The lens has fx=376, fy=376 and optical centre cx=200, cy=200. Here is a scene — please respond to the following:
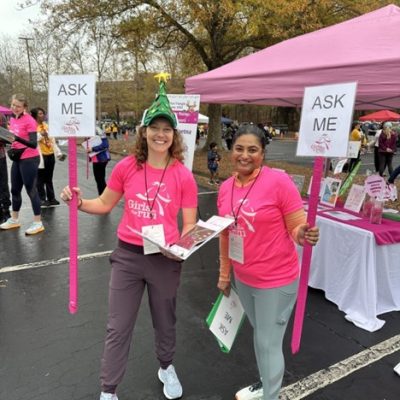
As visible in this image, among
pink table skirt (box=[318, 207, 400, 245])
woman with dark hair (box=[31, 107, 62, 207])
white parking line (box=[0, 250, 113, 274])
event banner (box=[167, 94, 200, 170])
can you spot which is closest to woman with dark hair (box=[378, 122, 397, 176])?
pink table skirt (box=[318, 207, 400, 245])

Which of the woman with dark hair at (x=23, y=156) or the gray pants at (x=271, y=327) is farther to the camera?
the woman with dark hair at (x=23, y=156)

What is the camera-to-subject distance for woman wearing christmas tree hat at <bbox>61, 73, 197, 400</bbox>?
83.4 inches

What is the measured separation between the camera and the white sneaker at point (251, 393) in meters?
2.37

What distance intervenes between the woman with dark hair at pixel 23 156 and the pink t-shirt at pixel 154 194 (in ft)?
11.6

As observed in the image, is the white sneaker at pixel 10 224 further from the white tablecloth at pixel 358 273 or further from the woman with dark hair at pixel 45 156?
the white tablecloth at pixel 358 273

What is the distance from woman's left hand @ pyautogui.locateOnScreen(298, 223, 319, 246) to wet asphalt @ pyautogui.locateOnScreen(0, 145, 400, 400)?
4.01 ft

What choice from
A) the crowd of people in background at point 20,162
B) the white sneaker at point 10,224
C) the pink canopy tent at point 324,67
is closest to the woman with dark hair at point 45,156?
the crowd of people in background at point 20,162

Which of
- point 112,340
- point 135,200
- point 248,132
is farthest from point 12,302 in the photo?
point 248,132

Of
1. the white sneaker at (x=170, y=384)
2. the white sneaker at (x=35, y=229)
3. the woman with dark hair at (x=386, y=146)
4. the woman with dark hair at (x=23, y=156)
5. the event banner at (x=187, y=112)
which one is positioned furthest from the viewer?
the woman with dark hair at (x=386, y=146)

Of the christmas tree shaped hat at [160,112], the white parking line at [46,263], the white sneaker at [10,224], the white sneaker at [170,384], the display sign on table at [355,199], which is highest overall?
the christmas tree shaped hat at [160,112]

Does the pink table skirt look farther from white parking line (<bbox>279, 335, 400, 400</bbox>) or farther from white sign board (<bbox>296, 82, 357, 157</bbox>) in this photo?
white sign board (<bbox>296, 82, 357, 157</bbox>)

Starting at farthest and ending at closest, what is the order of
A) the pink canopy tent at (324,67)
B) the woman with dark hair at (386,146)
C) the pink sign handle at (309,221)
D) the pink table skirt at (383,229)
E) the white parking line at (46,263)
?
1. the woman with dark hair at (386,146)
2. the white parking line at (46,263)
3. the pink table skirt at (383,229)
4. the pink canopy tent at (324,67)
5. the pink sign handle at (309,221)

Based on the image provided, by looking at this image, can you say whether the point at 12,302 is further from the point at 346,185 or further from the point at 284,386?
the point at 346,185

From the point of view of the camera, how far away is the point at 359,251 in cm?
348
